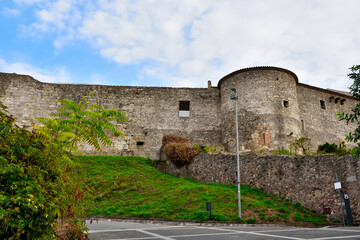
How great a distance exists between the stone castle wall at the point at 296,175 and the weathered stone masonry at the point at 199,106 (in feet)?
22.9

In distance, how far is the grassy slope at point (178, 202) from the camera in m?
14.5

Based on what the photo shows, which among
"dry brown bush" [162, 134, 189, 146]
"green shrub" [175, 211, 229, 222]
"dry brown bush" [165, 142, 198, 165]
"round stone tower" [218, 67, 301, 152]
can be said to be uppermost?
"round stone tower" [218, 67, 301, 152]

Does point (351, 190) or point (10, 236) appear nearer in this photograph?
point (10, 236)

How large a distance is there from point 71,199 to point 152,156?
22984 mm

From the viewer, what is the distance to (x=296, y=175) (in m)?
16.6

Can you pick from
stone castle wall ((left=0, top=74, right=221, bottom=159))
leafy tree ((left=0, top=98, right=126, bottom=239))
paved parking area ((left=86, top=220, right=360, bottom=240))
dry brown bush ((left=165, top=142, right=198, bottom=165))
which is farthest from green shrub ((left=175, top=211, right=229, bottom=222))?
stone castle wall ((left=0, top=74, right=221, bottom=159))

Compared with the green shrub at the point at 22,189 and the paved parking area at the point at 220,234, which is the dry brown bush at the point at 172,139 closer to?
the paved parking area at the point at 220,234


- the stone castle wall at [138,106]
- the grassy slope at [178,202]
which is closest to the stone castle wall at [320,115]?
the stone castle wall at [138,106]

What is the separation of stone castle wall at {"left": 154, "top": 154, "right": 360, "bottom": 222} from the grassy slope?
0.65 m

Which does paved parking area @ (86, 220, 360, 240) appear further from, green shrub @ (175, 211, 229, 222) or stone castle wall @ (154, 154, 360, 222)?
stone castle wall @ (154, 154, 360, 222)

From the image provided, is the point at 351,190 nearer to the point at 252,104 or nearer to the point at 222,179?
the point at 222,179

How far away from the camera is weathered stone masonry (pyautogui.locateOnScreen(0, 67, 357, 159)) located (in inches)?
1107

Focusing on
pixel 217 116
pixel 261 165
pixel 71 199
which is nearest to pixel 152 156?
pixel 217 116

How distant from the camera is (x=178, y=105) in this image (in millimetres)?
31875
